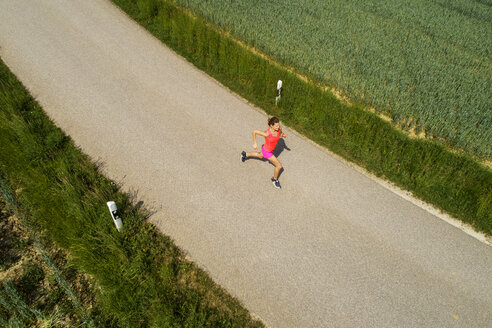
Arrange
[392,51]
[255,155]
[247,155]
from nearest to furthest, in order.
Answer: [255,155] → [247,155] → [392,51]

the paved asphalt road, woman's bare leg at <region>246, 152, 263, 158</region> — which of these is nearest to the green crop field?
the paved asphalt road

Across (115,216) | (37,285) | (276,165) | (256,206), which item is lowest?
(37,285)

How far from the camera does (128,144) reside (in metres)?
8.55

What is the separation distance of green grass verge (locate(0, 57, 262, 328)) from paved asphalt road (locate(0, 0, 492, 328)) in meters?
0.46

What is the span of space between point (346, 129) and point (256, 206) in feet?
13.4

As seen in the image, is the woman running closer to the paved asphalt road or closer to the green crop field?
the paved asphalt road

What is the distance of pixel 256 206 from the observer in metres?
7.38

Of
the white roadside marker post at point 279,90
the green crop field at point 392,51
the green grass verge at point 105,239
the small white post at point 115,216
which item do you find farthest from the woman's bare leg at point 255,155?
the green crop field at point 392,51

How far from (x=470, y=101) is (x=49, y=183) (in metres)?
13.4

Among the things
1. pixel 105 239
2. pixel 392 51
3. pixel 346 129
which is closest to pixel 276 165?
pixel 346 129

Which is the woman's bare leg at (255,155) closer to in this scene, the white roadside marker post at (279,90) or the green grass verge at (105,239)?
the white roadside marker post at (279,90)

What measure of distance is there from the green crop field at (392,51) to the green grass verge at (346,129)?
5.68 ft

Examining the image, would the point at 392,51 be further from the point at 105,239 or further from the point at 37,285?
the point at 37,285

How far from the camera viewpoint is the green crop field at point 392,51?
32.7 ft
